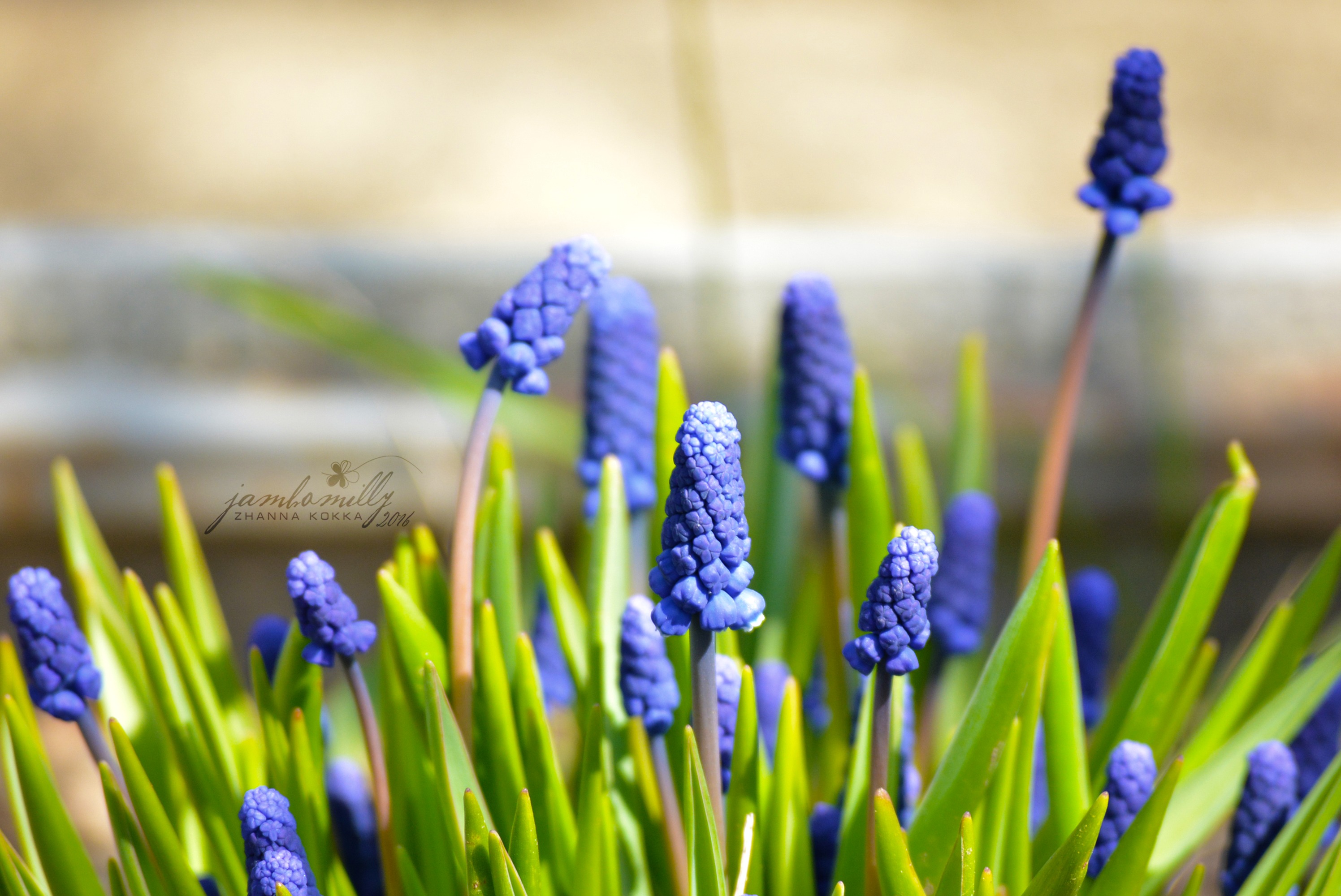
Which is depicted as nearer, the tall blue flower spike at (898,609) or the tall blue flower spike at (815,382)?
the tall blue flower spike at (898,609)

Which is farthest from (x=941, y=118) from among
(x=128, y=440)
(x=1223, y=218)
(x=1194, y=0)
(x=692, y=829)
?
(x=692, y=829)

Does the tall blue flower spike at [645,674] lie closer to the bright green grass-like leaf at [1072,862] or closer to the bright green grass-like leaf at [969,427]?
the bright green grass-like leaf at [1072,862]

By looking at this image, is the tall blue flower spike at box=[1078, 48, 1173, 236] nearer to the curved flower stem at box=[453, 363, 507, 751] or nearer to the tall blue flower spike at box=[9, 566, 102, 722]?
the curved flower stem at box=[453, 363, 507, 751]

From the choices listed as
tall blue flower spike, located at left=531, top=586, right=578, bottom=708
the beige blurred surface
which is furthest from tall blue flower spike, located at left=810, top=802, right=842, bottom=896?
the beige blurred surface

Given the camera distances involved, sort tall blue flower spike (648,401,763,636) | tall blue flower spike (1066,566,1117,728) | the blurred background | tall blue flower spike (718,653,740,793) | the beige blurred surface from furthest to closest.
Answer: the beige blurred surface < the blurred background < tall blue flower spike (1066,566,1117,728) < tall blue flower spike (718,653,740,793) < tall blue flower spike (648,401,763,636)

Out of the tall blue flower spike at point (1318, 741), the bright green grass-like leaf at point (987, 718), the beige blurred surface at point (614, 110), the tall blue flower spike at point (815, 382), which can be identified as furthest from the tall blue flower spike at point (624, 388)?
the beige blurred surface at point (614, 110)
